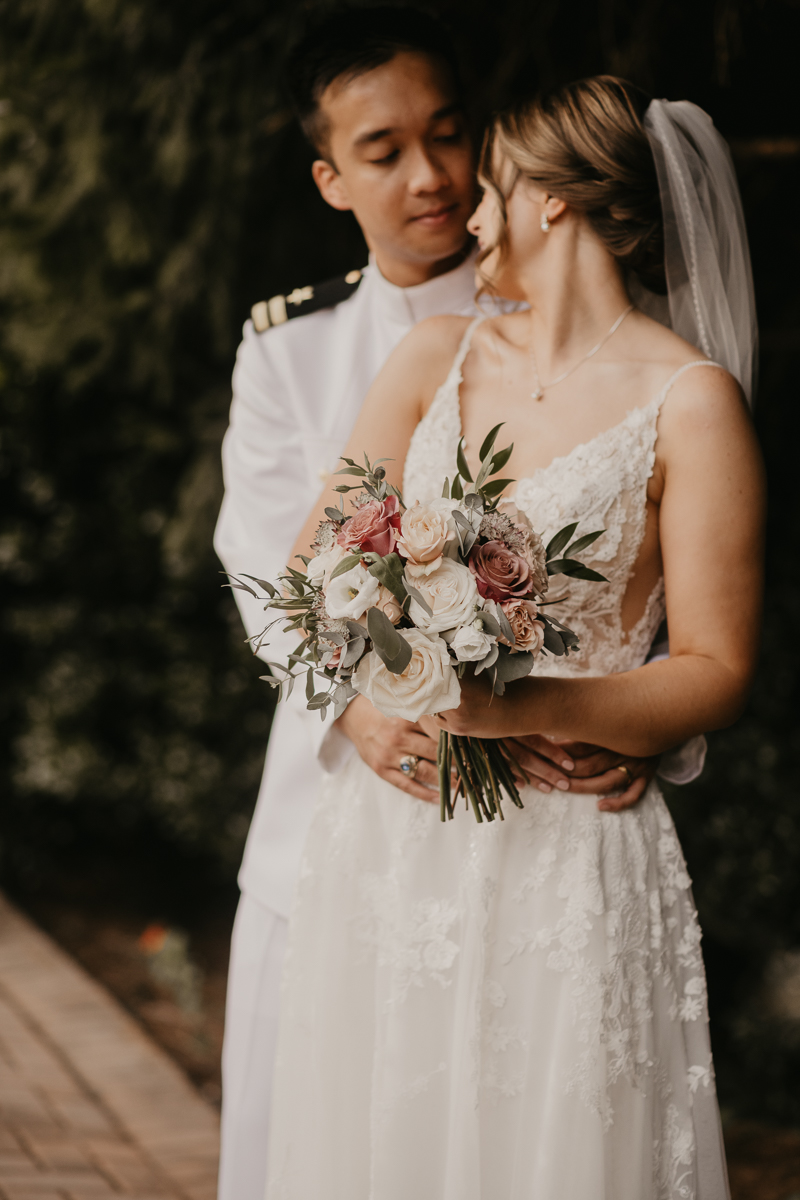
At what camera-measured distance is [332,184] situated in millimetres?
2477

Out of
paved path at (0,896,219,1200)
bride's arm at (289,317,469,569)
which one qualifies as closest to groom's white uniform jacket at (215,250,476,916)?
bride's arm at (289,317,469,569)

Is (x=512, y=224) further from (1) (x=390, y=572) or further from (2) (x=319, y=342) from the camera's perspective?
(1) (x=390, y=572)

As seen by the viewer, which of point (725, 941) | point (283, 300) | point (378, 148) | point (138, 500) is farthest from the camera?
point (138, 500)

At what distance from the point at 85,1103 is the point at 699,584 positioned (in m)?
3.06

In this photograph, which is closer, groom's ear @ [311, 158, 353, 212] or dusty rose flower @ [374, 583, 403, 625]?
dusty rose flower @ [374, 583, 403, 625]

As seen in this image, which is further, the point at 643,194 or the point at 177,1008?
the point at 177,1008

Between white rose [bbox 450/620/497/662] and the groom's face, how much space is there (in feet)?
4.24

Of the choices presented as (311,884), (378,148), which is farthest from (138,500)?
(311,884)

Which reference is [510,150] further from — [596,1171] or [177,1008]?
[177,1008]

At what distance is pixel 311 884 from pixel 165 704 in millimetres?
3459

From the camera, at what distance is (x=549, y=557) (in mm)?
1456

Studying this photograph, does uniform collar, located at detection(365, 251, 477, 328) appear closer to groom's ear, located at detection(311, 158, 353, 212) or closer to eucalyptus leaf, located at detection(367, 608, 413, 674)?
groom's ear, located at detection(311, 158, 353, 212)

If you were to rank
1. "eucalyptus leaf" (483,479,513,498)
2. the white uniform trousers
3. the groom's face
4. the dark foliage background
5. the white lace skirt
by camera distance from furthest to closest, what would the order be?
the dark foliage background < the white uniform trousers < the groom's face < the white lace skirt < "eucalyptus leaf" (483,479,513,498)

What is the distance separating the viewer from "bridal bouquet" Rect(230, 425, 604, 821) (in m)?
1.31
